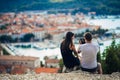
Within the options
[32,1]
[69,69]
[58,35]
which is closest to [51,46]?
[58,35]

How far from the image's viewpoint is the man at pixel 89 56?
173 inches

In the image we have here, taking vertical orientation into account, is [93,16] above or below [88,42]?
below

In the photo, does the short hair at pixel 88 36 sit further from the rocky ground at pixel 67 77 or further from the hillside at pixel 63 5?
the hillside at pixel 63 5

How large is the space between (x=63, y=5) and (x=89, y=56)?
2251 centimetres

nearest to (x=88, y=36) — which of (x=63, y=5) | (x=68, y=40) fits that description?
(x=68, y=40)

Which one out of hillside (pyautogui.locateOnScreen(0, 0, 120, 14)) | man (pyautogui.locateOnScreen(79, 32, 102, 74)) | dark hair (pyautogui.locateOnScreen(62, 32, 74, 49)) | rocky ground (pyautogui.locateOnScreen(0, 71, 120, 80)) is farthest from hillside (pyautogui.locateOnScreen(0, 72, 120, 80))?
hillside (pyautogui.locateOnScreen(0, 0, 120, 14))

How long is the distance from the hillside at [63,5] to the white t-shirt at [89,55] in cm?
→ 1885

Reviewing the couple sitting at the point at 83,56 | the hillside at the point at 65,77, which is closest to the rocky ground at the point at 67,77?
the hillside at the point at 65,77

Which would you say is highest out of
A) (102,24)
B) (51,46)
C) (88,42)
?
(88,42)

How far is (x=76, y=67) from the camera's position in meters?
4.62

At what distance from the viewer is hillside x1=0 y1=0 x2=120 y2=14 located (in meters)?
23.7

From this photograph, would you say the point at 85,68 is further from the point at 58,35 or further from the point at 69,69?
the point at 58,35

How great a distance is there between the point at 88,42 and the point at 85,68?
0.35 meters

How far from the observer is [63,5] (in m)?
26.7
